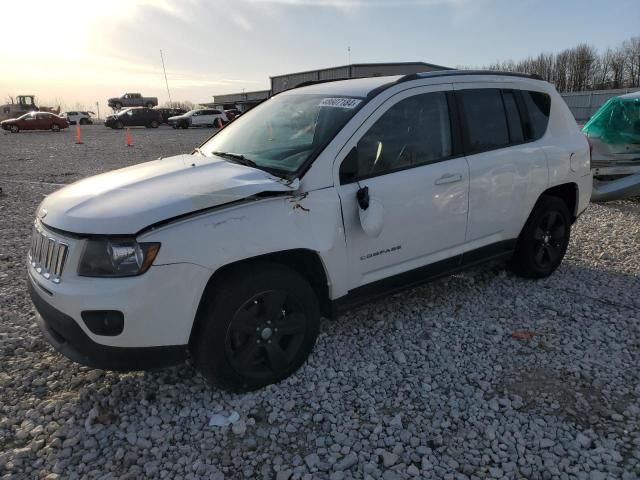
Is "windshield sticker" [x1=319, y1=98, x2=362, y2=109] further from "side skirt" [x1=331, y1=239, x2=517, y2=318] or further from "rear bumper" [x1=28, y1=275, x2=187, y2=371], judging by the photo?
"rear bumper" [x1=28, y1=275, x2=187, y2=371]

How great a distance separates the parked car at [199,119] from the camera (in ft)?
124

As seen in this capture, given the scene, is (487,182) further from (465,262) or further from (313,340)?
(313,340)

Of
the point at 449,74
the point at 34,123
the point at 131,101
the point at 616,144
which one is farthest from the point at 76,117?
the point at 449,74

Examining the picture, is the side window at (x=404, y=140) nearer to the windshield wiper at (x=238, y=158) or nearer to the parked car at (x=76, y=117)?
the windshield wiper at (x=238, y=158)

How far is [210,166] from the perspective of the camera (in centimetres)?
328

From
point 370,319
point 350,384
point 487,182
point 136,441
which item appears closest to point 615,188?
point 487,182

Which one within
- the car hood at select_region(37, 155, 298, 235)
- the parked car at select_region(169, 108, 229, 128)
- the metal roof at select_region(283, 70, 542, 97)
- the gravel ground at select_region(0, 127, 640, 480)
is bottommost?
the gravel ground at select_region(0, 127, 640, 480)

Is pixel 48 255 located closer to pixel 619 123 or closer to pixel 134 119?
pixel 619 123

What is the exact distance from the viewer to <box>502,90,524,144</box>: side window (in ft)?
13.6

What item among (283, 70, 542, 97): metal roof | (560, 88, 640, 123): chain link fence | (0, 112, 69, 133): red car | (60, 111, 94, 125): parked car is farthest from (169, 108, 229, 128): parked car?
(283, 70, 542, 97): metal roof

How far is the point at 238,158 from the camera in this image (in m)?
3.43

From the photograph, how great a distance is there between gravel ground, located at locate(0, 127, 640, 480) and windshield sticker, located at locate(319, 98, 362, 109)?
65.9 inches

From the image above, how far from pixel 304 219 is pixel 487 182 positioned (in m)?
1.74

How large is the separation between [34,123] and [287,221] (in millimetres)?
36890
